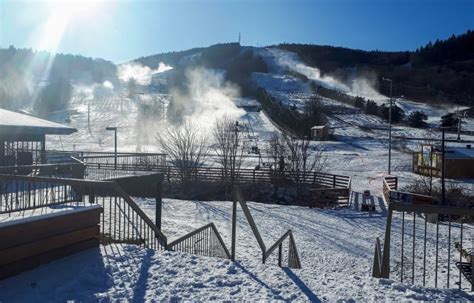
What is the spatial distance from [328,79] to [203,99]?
6418cm

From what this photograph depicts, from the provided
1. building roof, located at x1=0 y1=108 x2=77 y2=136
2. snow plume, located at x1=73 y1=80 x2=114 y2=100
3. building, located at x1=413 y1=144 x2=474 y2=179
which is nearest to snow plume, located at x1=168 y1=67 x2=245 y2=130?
snow plume, located at x1=73 y1=80 x2=114 y2=100

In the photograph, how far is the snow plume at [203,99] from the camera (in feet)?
267

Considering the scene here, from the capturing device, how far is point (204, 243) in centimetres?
987

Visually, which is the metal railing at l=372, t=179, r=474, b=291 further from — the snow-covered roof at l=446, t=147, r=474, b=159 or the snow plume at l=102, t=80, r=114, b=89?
the snow plume at l=102, t=80, r=114, b=89

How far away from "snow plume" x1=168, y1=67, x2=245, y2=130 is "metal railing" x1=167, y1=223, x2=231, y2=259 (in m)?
49.4

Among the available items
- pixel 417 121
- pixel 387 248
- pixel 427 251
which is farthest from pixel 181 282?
pixel 417 121

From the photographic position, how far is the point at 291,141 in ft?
114

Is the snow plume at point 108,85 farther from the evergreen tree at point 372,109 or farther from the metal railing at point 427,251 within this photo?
the metal railing at point 427,251

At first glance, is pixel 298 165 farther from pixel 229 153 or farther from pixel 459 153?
pixel 459 153

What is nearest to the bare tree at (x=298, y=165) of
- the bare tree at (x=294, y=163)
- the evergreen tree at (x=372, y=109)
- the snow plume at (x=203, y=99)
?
the bare tree at (x=294, y=163)

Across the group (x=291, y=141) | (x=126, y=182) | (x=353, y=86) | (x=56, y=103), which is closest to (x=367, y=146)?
(x=291, y=141)

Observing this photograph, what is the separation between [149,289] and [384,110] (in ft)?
278

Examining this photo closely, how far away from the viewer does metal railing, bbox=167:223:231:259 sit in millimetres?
8705

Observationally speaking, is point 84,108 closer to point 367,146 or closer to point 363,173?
point 367,146
